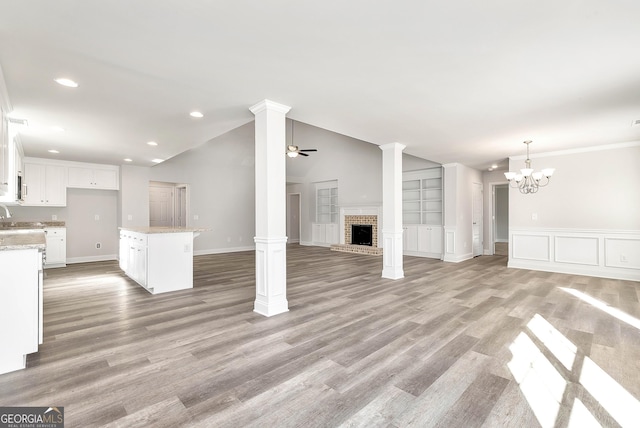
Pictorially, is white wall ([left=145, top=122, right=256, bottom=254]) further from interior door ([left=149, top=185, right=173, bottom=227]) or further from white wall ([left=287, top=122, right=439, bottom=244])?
white wall ([left=287, top=122, right=439, bottom=244])

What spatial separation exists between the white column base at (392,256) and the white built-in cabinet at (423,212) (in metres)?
3.01

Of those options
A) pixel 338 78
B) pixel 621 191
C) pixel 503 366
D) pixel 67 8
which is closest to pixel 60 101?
pixel 67 8

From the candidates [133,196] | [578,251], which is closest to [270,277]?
[133,196]

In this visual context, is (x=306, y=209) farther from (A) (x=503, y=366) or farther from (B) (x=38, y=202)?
(A) (x=503, y=366)

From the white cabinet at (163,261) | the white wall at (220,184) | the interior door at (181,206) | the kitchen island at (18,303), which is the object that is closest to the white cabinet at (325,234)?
the white wall at (220,184)

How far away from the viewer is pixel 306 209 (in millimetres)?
11406

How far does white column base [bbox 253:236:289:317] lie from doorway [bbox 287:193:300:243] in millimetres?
8587

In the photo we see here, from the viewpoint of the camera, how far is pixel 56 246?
256 inches

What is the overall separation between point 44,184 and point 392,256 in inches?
306

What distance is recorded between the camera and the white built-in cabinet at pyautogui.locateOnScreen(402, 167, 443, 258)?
26.8 ft

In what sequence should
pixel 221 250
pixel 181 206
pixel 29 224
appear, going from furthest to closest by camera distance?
pixel 221 250 < pixel 181 206 < pixel 29 224

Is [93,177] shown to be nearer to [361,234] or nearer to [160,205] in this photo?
[160,205]

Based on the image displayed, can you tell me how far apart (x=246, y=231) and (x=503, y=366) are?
8535 mm

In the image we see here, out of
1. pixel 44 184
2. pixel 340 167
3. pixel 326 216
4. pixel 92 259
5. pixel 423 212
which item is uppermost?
pixel 340 167
